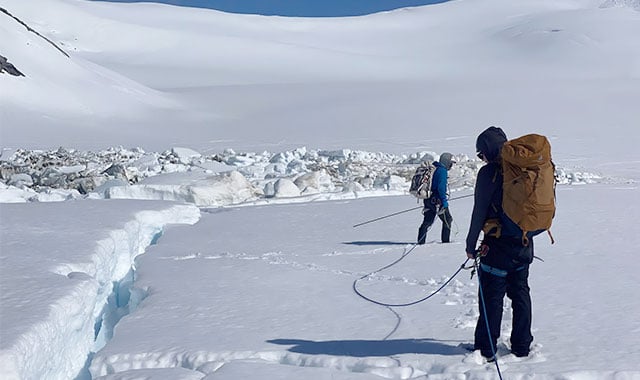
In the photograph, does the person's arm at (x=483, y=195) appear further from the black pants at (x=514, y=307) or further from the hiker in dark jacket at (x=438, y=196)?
the hiker in dark jacket at (x=438, y=196)

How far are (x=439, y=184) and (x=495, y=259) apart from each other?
3119 mm

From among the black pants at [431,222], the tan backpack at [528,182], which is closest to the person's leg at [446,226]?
the black pants at [431,222]

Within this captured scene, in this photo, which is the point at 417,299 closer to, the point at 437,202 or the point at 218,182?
the point at 437,202

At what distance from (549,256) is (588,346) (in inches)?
92.6

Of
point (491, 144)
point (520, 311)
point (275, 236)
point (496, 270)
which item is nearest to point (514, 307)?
point (520, 311)

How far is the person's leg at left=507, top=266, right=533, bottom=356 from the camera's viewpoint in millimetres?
3609

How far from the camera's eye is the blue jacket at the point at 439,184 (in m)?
6.64

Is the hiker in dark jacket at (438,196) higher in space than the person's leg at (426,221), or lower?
higher

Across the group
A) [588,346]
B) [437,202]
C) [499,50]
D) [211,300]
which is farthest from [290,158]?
[499,50]

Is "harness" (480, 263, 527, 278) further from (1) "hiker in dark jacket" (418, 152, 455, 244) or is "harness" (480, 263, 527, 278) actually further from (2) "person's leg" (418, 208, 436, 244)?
(2) "person's leg" (418, 208, 436, 244)

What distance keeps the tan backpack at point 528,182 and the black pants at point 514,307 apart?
32cm

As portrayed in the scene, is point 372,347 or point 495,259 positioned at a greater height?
point 495,259

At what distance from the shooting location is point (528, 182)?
3314 millimetres

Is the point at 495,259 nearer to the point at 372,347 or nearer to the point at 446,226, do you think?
the point at 372,347
